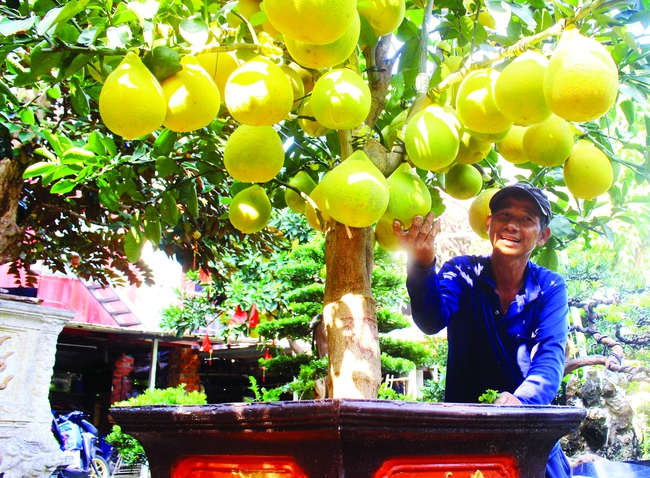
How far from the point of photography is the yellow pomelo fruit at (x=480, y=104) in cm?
114

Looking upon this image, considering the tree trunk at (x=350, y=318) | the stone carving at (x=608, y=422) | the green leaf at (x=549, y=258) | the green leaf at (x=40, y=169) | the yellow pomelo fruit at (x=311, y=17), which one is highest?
the yellow pomelo fruit at (x=311, y=17)

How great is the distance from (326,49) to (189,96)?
281 millimetres

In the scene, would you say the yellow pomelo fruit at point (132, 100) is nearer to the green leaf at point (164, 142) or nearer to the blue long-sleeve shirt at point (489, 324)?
the green leaf at point (164, 142)

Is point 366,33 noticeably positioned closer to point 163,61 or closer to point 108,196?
point 163,61

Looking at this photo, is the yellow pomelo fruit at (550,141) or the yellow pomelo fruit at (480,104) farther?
the yellow pomelo fruit at (550,141)

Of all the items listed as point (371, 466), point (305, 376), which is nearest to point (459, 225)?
point (305, 376)

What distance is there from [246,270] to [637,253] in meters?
6.01

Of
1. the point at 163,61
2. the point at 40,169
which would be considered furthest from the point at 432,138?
the point at 40,169

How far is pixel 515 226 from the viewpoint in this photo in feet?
5.43

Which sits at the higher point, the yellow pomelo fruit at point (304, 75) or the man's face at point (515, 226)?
the yellow pomelo fruit at point (304, 75)

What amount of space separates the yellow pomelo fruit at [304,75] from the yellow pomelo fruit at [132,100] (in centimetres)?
40

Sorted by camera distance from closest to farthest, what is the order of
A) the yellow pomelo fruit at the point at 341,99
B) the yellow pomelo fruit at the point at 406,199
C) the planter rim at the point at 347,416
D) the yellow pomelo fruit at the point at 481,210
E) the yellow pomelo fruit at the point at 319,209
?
the planter rim at the point at 347,416 → the yellow pomelo fruit at the point at 341,99 → the yellow pomelo fruit at the point at 406,199 → the yellow pomelo fruit at the point at 319,209 → the yellow pomelo fruit at the point at 481,210

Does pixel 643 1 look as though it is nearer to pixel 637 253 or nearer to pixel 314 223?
pixel 314 223

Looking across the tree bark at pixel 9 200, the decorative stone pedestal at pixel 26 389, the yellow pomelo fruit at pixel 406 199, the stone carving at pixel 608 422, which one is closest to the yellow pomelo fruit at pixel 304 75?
the yellow pomelo fruit at pixel 406 199
